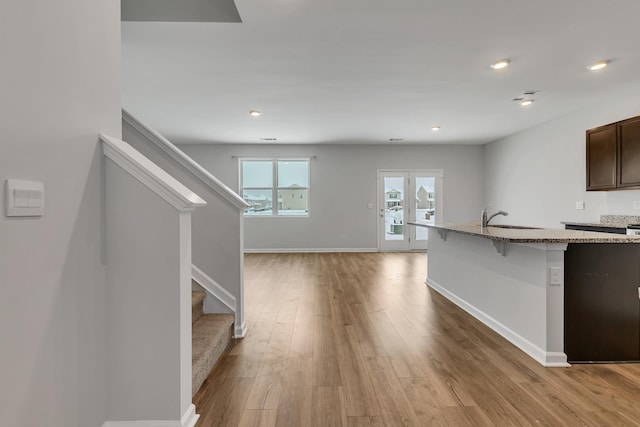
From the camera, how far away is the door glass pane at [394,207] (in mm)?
8242

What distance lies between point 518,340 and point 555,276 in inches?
25.3

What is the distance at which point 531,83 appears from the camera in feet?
13.4

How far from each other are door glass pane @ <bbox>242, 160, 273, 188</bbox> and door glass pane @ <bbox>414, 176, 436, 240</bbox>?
3.61 m

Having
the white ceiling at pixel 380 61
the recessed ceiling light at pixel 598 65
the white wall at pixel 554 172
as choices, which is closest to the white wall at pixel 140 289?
the white ceiling at pixel 380 61

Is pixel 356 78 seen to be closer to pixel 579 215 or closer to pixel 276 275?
pixel 276 275

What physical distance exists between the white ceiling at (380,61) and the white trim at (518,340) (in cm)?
252

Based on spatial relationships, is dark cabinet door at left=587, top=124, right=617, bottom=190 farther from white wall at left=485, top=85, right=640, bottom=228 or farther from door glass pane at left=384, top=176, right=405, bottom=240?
door glass pane at left=384, top=176, right=405, bottom=240

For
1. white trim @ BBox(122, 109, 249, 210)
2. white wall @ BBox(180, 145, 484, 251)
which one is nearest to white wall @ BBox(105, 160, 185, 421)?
white trim @ BBox(122, 109, 249, 210)

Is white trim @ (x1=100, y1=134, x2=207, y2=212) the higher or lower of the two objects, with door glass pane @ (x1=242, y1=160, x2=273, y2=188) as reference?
lower

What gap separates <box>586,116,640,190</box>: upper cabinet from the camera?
4.07m

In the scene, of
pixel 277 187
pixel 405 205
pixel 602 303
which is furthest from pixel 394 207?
pixel 602 303

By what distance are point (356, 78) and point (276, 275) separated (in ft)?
10.5

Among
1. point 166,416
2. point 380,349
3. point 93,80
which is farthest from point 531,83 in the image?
point 166,416

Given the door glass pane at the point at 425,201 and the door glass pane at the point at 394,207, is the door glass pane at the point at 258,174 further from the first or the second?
the door glass pane at the point at 425,201
